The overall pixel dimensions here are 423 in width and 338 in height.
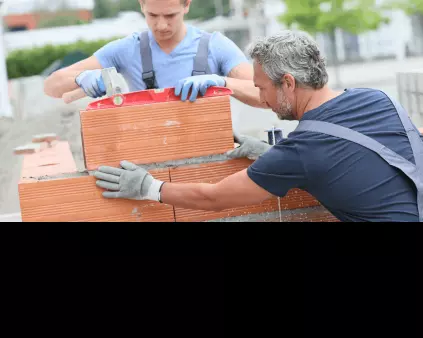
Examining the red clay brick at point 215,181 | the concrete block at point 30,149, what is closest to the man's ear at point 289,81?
the red clay brick at point 215,181

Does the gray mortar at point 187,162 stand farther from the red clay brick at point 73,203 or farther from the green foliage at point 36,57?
the green foliage at point 36,57

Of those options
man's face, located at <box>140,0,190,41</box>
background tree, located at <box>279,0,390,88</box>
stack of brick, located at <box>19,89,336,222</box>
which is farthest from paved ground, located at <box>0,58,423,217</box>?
stack of brick, located at <box>19,89,336,222</box>

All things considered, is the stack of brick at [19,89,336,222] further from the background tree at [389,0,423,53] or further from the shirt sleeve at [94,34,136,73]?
the background tree at [389,0,423,53]

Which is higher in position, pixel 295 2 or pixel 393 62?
pixel 295 2

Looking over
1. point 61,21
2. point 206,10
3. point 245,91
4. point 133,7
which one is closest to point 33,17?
point 61,21

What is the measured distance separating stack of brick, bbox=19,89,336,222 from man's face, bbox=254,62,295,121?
97 mm

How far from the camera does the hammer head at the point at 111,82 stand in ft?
5.27

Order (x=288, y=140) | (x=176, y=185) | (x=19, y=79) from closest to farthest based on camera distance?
(x=288, y=140) < (x=176, y=185) < (x=19, y=79)

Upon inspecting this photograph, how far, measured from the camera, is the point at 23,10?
4504mm
